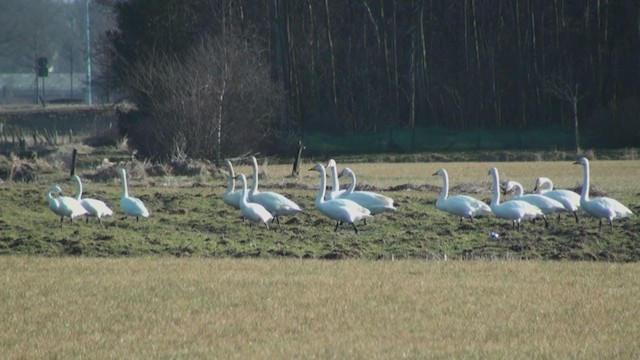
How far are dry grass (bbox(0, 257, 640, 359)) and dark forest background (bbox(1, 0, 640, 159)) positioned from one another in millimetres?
34178

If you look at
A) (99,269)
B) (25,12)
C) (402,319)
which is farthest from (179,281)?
(25,12)

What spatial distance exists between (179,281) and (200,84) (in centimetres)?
3192

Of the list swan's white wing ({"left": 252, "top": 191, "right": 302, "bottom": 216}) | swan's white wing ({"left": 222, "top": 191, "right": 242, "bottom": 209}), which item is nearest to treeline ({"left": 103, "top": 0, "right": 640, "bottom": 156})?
swan's white wing ({"left": 222, "top": 191, "right": 242, "bottom": 209})

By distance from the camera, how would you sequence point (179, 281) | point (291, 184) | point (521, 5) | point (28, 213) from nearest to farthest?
point (179, 281) → point (28, 213) → point (291, 184) → point (521, 5)

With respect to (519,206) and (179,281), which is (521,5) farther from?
(179,281)

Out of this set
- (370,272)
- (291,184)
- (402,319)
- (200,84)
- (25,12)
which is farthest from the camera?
(25,12)

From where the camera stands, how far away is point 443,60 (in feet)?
239

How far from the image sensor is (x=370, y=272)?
16.8 m

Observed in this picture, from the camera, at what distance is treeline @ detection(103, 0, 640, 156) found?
64.9m

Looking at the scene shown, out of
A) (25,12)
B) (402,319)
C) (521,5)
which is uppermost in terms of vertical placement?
(25,12)

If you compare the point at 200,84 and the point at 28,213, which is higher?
the point at 200,84

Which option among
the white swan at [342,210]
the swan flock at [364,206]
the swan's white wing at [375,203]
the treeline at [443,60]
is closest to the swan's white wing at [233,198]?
the swan flock at [364,206]

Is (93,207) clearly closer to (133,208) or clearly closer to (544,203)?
(133,208)

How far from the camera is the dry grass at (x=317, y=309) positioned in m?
11.3
